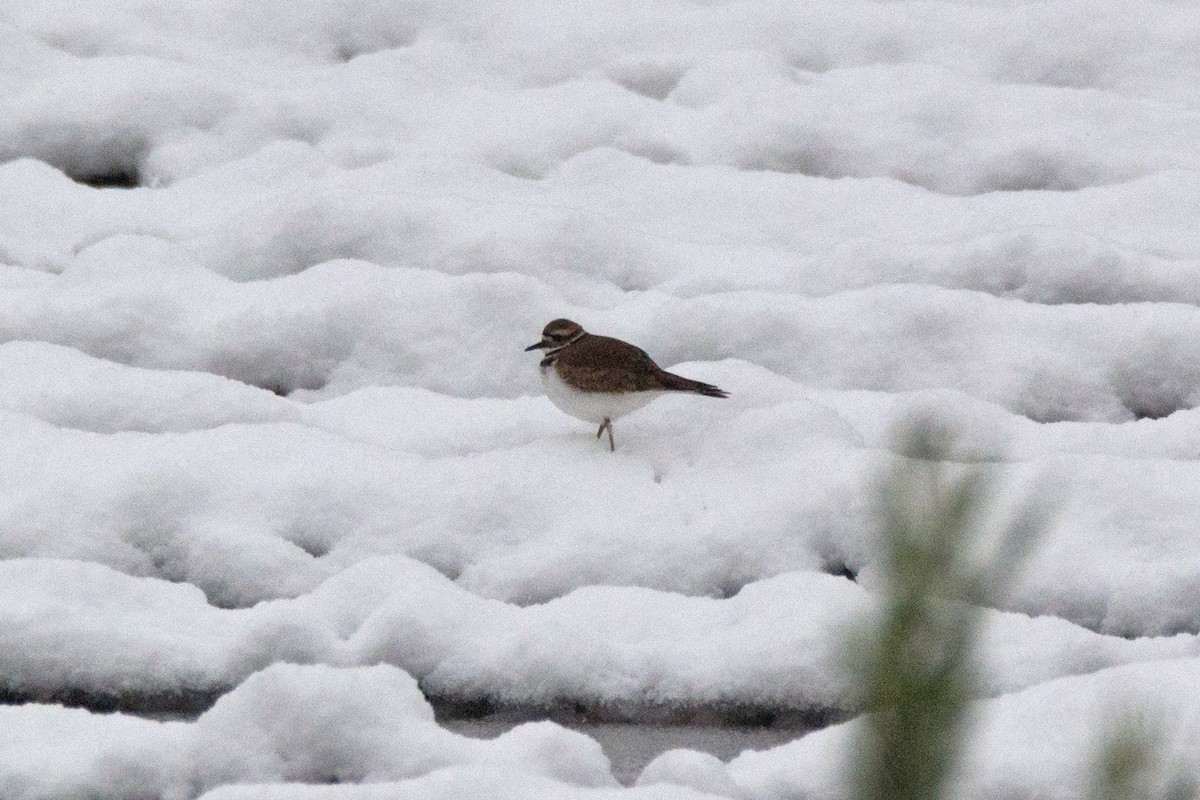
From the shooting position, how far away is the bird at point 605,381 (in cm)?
519

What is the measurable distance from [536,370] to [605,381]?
31.7 inches

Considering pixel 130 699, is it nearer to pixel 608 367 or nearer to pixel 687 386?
pixel 608 367

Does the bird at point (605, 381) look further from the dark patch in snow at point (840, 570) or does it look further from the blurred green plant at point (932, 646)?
the blurred green plant at point (932, 646)

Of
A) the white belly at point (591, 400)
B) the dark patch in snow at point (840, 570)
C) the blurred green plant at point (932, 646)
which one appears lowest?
the dark patch in snow at point (840, 570)

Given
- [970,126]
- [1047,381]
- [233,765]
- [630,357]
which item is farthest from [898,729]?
[970,126]

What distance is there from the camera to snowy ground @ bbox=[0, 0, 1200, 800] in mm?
3799

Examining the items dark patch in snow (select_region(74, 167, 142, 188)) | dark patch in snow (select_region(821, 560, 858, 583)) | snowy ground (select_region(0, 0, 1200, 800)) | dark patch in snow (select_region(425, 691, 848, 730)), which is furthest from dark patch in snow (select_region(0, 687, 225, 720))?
dark patch in snow (select_region(74, 167, 142, 188))

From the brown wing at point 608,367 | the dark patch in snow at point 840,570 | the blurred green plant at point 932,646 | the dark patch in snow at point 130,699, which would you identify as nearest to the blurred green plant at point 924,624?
the blurred green plant at point 932,646

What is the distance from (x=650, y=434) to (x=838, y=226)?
1838mm

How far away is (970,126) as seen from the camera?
757 centimetres

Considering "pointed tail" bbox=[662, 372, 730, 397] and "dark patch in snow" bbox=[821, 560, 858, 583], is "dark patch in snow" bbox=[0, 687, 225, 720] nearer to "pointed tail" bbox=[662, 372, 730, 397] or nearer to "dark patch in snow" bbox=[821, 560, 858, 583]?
"dark patch in snow" bbox=[821, 560, 858, 583]

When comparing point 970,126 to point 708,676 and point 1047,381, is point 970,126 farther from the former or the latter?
point 708,676

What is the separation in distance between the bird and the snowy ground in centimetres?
15

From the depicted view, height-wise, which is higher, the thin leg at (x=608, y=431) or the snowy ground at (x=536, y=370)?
the snowy ground at (x=536, y=370)
